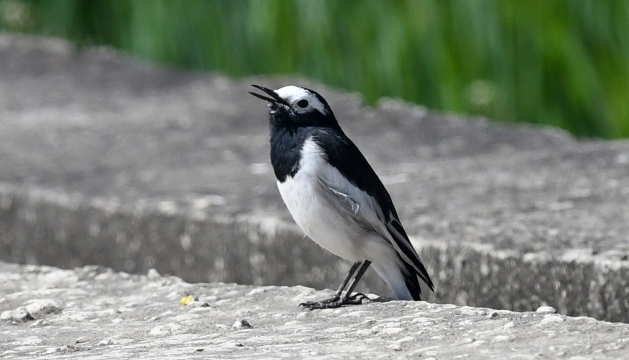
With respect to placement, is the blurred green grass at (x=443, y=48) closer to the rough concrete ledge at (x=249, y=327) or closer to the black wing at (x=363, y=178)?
the black wing at (x=363, y=178)

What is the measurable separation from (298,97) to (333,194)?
0.27 meters

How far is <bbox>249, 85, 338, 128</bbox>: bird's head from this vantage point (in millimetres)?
3445

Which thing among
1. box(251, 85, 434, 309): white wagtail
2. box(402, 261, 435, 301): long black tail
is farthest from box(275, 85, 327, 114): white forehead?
box(402, 261, 435, 301): long black tail

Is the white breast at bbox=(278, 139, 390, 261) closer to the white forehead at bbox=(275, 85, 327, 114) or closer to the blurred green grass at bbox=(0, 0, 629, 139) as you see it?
the white forehead at bbox=(275, 85, 327, 114)

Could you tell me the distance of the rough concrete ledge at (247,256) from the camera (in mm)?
3494

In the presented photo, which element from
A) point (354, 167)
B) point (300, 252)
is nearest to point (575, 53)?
point (300, 252)

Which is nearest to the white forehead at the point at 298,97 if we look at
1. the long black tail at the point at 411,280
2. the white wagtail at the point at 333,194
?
the white wagtail at the point at 333,194

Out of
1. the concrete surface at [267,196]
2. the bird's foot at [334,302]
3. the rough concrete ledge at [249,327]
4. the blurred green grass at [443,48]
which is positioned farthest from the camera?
the blurred green grass at [443,48]

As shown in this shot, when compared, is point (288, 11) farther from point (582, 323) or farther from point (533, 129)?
point (582, 323)

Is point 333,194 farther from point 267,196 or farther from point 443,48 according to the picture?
point 443,48

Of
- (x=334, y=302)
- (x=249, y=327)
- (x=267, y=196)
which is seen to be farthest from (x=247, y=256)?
(x=249, y=327)

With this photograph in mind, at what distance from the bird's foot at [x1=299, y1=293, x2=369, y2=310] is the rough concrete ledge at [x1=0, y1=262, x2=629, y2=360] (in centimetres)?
2

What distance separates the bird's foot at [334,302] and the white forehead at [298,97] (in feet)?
1.74

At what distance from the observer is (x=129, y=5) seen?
680cm
